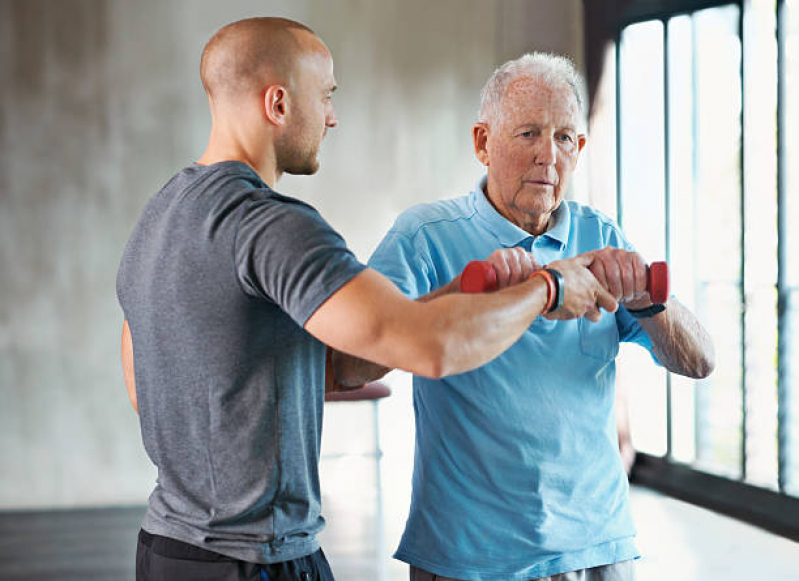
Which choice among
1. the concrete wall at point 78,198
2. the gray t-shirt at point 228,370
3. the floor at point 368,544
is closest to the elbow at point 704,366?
the gray t-shirt at point 228,370

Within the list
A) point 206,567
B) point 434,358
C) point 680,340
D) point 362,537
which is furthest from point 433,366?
point 362,537

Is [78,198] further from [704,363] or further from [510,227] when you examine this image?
[704,363]

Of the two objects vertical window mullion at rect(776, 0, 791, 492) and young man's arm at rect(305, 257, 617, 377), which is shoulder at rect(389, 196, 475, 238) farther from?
vertical window mullion at rect(776, 0, 791, 492)

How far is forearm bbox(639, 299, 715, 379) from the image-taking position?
5.10ft

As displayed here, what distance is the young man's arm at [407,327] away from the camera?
1.08 metres

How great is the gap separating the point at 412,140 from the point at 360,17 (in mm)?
973

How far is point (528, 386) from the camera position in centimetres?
151

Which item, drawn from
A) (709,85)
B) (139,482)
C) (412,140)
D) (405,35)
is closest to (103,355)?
(139,482)

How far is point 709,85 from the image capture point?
5.10 metres

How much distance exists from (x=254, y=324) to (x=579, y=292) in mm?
517

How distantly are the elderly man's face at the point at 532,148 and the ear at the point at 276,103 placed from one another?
0.49 m

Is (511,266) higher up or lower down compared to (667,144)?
lower down

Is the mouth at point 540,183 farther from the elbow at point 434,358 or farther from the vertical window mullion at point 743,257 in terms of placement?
the vertical window mullion at point 743,257

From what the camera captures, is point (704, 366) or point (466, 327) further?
point (704, 366)
